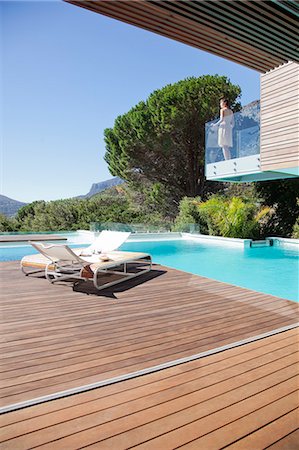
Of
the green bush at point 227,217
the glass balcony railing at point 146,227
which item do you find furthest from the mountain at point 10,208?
the green bush at point 227,217

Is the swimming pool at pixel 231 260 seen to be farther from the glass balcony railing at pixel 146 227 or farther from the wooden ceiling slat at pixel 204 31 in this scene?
the wooden ceiling slat at pixel 204 31

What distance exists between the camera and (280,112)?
703 cm

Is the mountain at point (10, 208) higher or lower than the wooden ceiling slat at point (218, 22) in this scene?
lower

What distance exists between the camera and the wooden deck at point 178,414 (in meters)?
1.67

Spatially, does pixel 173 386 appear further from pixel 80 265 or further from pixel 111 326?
pixel 80 265

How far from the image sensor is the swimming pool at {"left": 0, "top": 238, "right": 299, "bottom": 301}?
7.57 m

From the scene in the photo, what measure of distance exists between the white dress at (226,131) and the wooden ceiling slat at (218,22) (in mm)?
7962

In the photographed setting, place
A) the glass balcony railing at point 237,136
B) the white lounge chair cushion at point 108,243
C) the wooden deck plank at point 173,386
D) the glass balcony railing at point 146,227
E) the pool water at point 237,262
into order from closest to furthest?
the wooden deck plank at point 173,386 < the white lounge chair cushion at point 108,243 < the pool water at point 237,262 < the glass balcony railing at point 237,136 < the glass balcony railing at point 146,227

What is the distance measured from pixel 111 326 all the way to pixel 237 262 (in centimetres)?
710

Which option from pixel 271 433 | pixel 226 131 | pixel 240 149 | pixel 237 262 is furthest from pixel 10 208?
pixel 271 433

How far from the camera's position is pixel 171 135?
1969 centimetres

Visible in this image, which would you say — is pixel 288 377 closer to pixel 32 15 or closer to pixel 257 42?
pixel 257 42

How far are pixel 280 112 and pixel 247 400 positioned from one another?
6.36m

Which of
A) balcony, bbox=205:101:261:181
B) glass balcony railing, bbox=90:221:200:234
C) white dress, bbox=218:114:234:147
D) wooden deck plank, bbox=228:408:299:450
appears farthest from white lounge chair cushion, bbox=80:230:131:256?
glass balcony railing, bbox=90:221:200:234
